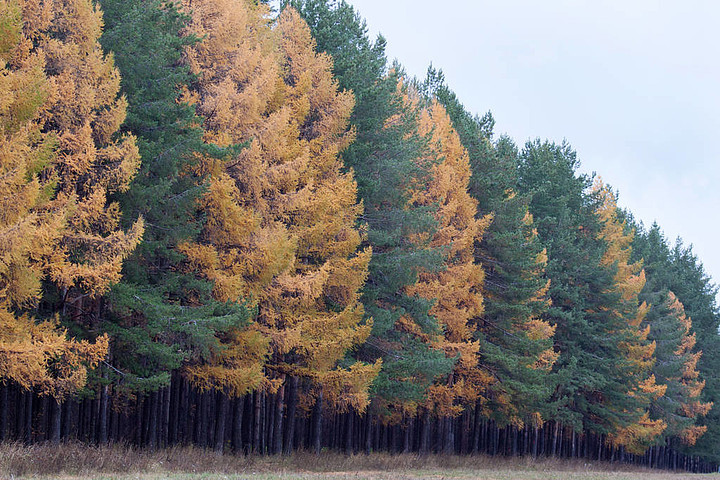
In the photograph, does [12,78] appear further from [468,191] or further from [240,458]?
[468,191]

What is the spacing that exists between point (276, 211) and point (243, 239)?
189 cm

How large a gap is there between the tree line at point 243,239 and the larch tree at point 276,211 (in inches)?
3.0

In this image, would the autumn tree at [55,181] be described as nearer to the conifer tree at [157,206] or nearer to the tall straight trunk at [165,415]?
the conifer tree at [157,206]

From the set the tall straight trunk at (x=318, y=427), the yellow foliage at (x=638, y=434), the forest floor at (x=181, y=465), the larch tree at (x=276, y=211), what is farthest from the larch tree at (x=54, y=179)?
the yellow foliage at (x=638, y=434)

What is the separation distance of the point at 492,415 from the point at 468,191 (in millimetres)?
10409

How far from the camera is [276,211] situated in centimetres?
2198

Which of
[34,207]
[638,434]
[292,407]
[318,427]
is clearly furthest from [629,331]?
[34,207]

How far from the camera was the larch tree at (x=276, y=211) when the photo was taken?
2017 centimetres

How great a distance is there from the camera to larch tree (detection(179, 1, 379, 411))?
20172 millimetres

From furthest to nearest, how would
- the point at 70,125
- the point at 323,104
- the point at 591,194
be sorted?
the point at 591,194, the point at 323,104, the point at 70,125

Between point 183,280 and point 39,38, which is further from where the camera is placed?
point 183,280

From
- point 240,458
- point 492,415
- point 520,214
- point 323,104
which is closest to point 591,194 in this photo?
point 520,214

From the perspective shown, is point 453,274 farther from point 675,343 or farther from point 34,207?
point 675,343

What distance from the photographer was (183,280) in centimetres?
1956
